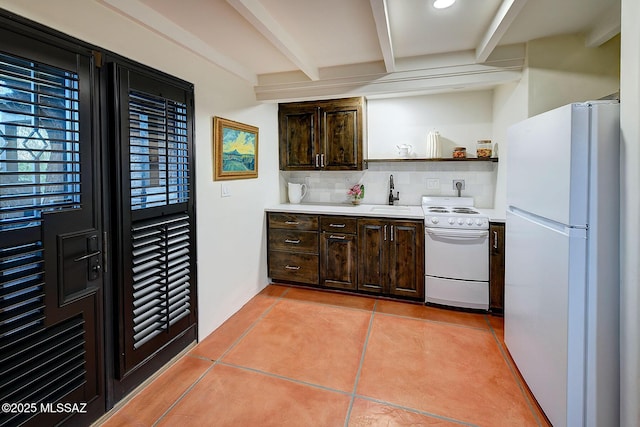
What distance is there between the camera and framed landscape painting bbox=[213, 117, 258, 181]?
262 cm

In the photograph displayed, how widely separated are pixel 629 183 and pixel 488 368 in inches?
58.7

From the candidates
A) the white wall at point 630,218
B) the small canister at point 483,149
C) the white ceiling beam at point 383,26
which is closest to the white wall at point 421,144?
the small canister at point 483,149

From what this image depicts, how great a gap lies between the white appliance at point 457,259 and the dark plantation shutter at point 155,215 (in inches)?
86.5

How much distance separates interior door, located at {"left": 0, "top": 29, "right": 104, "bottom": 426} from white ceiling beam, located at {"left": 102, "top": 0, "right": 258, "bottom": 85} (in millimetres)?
425

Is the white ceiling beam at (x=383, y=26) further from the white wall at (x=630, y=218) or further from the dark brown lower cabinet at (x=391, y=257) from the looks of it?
the dark brown lower cabinet at (x=391, y=257)

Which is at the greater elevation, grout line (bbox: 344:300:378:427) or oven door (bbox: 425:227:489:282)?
oven door (bbox: 425:227:489:282)

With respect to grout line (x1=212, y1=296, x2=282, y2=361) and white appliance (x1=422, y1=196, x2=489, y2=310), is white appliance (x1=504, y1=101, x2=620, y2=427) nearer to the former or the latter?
white appliance (x1=422, y1=196, x2=489, y2=310)

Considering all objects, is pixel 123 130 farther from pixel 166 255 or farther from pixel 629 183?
pixel 629 183

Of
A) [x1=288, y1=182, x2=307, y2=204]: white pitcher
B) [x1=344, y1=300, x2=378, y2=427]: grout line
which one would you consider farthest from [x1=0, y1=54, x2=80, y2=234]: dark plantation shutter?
[x1=288, y1=182, x2=307, y2=204]: white pitcher

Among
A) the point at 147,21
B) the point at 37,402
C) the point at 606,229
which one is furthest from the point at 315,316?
the point at 147,21

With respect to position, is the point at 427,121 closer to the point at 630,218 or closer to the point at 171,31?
the point at 630,218

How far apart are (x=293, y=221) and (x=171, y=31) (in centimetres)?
209

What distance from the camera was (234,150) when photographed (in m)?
2.87

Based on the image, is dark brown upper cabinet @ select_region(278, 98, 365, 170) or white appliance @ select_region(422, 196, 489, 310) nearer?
white appliance @ select_region(422, 196, 489, 310)
